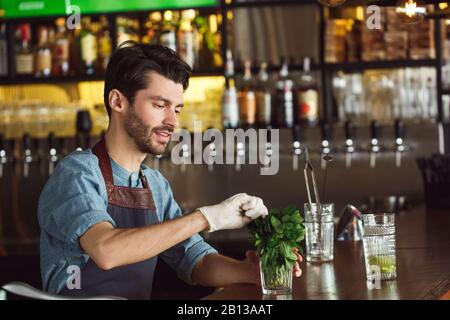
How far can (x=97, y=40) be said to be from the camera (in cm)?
612

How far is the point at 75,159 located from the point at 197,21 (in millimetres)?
3547

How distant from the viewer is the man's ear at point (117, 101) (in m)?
2.75

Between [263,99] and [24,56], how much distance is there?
1.57m

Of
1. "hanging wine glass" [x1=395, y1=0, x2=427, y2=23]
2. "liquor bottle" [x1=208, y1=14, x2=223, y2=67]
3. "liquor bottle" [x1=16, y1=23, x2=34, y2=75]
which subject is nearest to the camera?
"hanging wine glass" [x1=395, y1=0, x2=427, y2=23]

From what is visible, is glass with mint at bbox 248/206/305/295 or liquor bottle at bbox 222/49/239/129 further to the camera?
liquor bottle at bbox 222/49/239/129

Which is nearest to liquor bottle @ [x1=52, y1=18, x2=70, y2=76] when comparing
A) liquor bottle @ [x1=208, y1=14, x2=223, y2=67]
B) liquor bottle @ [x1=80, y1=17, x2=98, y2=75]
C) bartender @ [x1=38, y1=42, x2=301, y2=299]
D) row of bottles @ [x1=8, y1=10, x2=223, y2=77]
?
row of bottles @ [x1=8, y1=10, x2=223, y2=77]

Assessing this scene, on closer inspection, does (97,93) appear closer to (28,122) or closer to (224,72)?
(28,122)

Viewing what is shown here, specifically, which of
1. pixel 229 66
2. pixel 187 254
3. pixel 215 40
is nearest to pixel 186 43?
pixel 215 40

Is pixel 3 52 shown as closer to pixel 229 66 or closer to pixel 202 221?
pixel 229 66

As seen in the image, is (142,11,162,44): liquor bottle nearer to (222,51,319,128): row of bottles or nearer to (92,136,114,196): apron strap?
(222,51,319,128): row of bottles

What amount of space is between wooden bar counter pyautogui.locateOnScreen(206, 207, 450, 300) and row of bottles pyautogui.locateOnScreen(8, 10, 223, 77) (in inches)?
102

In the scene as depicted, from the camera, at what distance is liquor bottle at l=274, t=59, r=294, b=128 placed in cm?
582

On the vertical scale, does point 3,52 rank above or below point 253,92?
above

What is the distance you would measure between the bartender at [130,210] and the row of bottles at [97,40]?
10.2 ft
